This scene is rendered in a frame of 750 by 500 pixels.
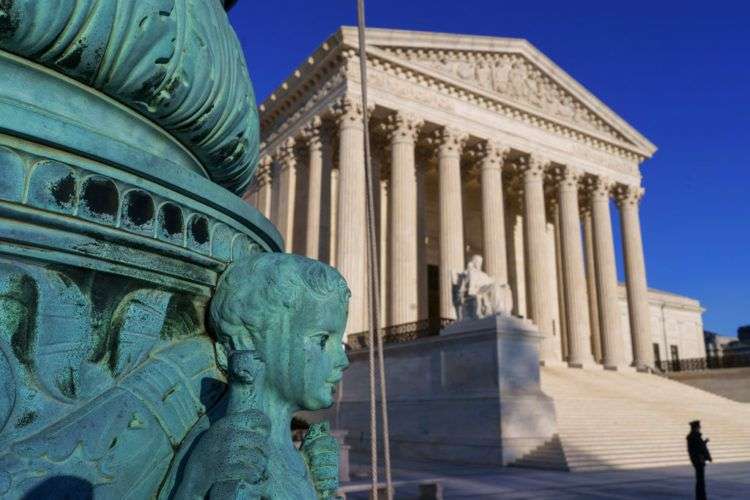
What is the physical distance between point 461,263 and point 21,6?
2750cm

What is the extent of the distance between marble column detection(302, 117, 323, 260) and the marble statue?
9513 mm

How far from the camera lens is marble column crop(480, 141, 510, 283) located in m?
30.1

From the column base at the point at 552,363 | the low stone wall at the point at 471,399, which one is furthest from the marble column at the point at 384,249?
the column base at the point at 552,363

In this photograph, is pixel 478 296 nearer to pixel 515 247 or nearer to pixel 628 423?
pixel 628 423

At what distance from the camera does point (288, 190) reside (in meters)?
30.9

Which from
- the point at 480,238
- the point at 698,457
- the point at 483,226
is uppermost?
the point at 480,238

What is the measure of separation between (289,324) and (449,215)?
89.8 feet

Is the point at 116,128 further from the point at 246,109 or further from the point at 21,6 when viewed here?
the point at 246,109

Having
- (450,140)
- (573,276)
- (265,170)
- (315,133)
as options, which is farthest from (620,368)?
(265,170)

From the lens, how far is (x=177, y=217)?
68.6 inches

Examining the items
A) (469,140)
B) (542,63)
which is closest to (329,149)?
(469,140)

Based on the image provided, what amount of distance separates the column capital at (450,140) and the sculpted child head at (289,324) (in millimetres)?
28727

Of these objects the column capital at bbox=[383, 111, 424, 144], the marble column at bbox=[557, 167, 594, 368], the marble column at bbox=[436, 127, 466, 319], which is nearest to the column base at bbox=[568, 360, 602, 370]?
the marble column at bbox=[557, 167, 594, 368]

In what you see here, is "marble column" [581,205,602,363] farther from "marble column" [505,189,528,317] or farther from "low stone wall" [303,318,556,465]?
"low stone wall" [303,318,556,465]
